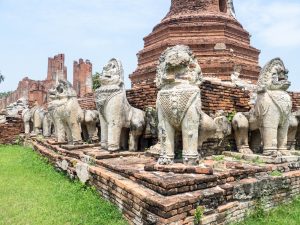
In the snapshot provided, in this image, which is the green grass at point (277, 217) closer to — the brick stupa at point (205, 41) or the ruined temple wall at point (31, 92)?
the brick stupa at point (205, 41)

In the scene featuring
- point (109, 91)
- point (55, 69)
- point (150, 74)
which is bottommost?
point (109, 91)

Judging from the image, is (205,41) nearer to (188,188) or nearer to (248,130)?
(248,130)

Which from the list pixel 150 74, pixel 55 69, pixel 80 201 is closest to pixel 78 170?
pixel 80 201

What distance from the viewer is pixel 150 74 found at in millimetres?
10375

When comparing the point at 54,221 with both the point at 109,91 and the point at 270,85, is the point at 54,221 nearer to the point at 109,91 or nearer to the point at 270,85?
the point at 109,91

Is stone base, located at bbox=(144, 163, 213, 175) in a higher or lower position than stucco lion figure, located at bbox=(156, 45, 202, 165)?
lower

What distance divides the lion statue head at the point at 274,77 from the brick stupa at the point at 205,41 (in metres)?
4.02

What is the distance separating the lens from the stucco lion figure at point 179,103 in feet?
14.4

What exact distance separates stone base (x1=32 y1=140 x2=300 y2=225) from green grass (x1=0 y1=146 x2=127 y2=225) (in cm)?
19

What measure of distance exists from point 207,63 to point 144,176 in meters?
6.77

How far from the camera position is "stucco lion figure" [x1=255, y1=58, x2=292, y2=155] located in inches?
207

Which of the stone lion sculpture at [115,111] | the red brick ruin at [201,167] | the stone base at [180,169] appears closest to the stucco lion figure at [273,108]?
the red brick ruin at [201,167]

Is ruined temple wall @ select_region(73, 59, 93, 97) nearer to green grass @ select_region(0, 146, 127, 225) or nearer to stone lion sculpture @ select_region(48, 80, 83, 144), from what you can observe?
stone lion sculpture @ select_region(48, 80, 83, 144)

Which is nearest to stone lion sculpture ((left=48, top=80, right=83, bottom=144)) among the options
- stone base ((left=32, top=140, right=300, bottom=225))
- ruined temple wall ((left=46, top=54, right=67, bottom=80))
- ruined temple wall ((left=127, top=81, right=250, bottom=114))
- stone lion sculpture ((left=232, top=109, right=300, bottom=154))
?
ruined temple wall ((left=127, top=81, right=250, bottom=114))
